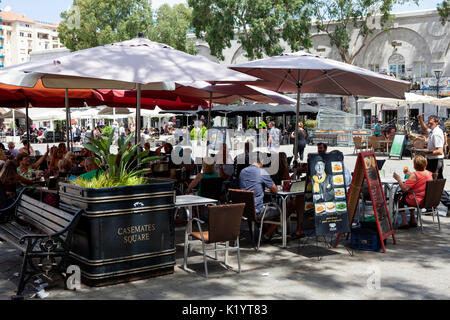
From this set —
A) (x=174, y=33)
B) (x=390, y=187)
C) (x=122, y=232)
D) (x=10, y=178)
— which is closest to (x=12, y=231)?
(x=122, y=232)

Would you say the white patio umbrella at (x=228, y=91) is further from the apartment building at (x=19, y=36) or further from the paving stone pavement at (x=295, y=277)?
the apartment building at (x=19, y=36)

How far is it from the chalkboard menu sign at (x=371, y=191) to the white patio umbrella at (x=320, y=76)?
130 cm

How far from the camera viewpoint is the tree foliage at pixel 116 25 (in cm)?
4522

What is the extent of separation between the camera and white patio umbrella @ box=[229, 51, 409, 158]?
7.35 metres

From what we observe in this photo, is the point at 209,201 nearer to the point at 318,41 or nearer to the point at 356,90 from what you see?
the point at 356,90

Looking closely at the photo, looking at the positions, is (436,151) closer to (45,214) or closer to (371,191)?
(371,191)

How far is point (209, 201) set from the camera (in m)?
6.27

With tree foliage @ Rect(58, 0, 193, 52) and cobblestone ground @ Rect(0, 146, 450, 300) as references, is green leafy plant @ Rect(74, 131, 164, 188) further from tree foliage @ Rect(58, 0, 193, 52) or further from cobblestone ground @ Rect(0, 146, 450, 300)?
tree foliage @ Rect(58, 0, 193, 52)

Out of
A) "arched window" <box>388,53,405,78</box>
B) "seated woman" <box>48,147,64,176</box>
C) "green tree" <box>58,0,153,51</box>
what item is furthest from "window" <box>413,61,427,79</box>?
"seated woman" <box>48,147,64,176</box>

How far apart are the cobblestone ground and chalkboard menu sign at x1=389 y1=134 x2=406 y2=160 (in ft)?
46.9

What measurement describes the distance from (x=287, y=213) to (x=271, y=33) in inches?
1178

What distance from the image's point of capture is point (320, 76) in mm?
8953

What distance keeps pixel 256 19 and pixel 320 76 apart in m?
27.3

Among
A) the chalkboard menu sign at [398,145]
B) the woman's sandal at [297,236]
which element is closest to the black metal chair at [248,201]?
the woman's sandal at [297,236]
